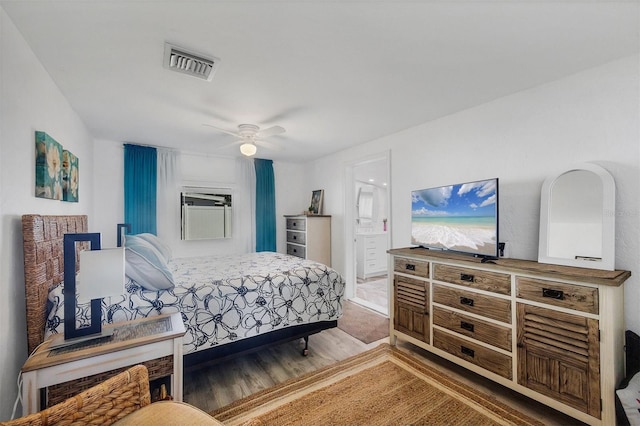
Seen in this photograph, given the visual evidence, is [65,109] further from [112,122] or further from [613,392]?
[613,392]

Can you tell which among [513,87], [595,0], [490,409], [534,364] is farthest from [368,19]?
[490,409]

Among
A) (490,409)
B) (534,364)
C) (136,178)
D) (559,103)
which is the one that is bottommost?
(490,409)

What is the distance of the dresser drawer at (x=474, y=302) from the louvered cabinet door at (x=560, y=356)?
0.33 ft

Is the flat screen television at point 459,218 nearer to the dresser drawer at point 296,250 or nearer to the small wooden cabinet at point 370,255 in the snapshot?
the dresser drawer at point 296,250

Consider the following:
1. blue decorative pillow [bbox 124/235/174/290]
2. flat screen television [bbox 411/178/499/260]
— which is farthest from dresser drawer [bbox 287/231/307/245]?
blue decorative pillow [bbox 124/235/174/290]

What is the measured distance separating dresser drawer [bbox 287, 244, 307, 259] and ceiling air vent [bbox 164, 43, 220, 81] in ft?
10.5

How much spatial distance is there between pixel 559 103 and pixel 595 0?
98 centimetres

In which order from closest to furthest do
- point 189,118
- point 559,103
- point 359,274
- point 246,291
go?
1. point 559,103
2. point 246,291
3. point 189,118
4. point 359,274

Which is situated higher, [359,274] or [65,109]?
[65,109]

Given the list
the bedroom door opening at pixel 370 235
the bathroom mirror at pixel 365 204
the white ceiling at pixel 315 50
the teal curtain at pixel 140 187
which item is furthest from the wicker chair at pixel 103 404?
the bathroom mirror at pixel 365 204

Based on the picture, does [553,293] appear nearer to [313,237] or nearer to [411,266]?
[411,266]

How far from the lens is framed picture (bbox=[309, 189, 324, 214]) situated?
488 centimetres

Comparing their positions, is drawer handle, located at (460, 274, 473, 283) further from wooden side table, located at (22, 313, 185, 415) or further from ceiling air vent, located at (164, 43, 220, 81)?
ceiling air vent, located at (164, 43, 220, 81)

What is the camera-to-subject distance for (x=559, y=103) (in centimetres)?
210
